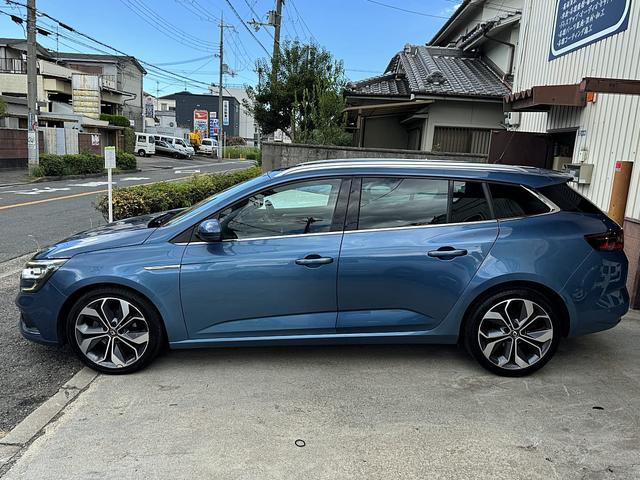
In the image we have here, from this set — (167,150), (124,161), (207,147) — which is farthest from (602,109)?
(207,147)

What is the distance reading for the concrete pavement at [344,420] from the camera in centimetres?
263

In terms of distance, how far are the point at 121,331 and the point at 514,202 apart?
3.00 m

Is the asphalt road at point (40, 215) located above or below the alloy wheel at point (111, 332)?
below

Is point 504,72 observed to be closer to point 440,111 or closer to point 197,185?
point 440,111

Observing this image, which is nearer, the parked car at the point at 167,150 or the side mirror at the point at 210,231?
the side mirror at the point at 210,231

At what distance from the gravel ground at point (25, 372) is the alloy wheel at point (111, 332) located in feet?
1.02

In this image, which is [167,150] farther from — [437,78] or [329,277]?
[329,277]

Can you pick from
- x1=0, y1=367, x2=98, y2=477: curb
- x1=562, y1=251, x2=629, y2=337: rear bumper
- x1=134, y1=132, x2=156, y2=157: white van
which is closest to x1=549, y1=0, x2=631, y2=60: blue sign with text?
x1=562, y1=251, x2=629, y2=337: rear bumper

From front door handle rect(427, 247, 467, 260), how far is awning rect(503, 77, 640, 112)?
2778mm

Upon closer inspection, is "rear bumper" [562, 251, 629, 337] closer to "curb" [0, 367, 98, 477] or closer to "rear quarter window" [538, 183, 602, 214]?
"rear quarter window" [538, 183, 602, 214]

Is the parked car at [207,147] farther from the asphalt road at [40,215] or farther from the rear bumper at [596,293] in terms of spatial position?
the rear bumper at [596,293]

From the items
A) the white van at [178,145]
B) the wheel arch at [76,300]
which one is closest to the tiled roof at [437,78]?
the wheel arch at [76,300]

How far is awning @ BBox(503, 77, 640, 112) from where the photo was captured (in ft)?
16.0

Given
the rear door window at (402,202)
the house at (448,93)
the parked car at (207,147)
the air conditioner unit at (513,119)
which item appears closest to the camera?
the rear door window at (402,202)
